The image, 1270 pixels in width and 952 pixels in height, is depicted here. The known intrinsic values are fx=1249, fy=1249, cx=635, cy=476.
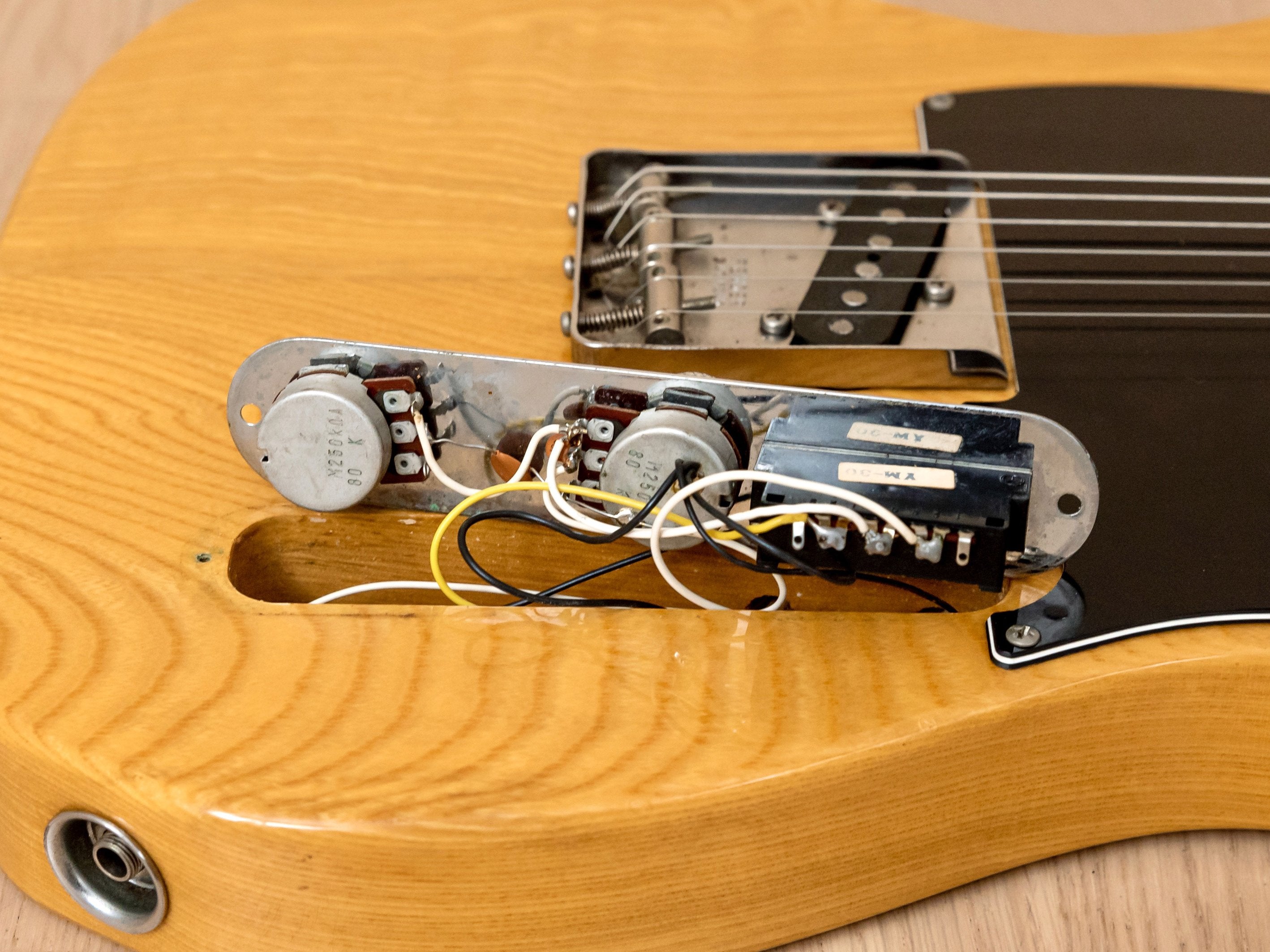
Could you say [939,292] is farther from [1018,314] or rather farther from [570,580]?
[570,580]

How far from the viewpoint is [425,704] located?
56 cm

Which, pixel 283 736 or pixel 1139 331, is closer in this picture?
pixel 283 736

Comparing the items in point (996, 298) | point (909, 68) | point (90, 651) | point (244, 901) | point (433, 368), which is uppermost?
point (909, 68)

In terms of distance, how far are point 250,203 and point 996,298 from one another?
490mm

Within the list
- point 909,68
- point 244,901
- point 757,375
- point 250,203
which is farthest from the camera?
point 909,68

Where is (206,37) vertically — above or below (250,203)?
above

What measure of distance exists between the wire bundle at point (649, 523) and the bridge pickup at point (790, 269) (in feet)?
0.42

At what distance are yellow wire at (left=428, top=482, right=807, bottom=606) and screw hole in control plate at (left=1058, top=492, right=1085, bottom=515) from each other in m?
0.13

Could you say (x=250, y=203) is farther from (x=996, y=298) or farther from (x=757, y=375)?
(x=996, y=298)

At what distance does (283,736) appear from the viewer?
55cm

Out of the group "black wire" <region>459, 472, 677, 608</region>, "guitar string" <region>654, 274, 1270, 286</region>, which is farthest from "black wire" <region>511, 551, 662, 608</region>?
"guitar string" <region>654, 274, 1270, 286</region>

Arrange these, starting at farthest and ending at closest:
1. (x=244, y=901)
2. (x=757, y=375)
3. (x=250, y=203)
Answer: (x=250, y=203) < (x=757, y=375) < (x=244, y=901)

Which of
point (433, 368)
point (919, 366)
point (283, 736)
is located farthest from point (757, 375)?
point (283, 736)

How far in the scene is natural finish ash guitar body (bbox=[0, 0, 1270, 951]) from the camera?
0.54m
